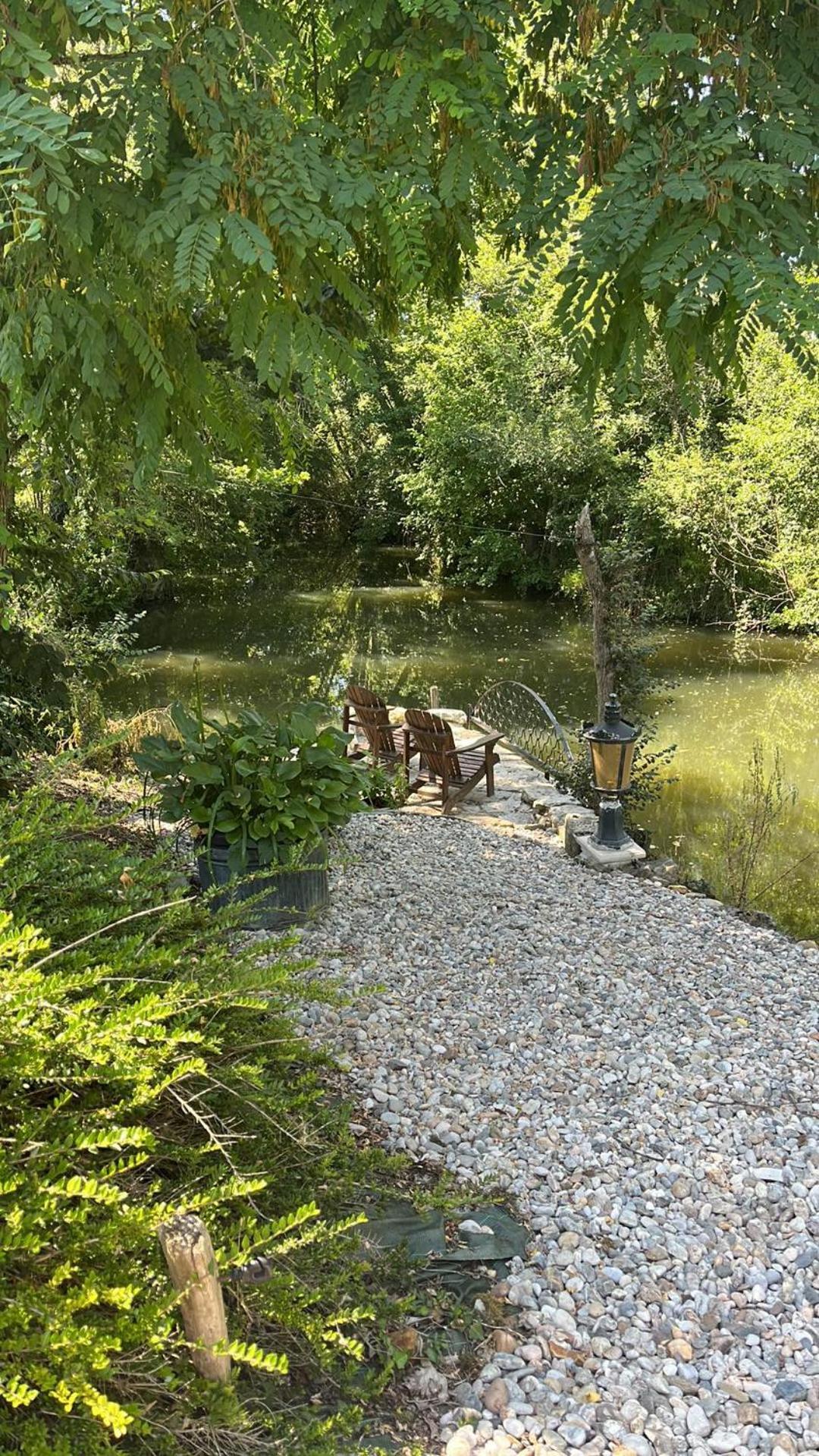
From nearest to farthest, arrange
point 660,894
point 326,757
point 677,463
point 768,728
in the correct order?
point 326,757
point 660,894
point 768,728
point 677,463

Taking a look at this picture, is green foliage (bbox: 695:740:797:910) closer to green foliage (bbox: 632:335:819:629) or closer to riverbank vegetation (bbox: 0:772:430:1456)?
riverbank vegetation (bbox: 0:772:430:1456)

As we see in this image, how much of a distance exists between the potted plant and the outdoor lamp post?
209cm

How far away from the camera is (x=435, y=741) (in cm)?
852

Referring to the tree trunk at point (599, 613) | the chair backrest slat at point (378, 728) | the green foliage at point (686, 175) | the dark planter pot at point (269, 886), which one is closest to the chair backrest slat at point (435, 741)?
the chair backrest slat at point (378, 728)

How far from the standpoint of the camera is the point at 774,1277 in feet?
8.69

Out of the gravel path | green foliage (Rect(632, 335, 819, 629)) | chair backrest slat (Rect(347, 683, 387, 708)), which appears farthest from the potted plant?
green foliage (Rect(632, 335, 819, 629))

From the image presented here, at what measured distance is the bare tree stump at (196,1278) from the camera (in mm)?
1657

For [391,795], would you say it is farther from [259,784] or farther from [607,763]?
[259,784]

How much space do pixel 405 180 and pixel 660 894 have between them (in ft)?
13.6

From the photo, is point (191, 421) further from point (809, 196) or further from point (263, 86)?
point (809, 196)

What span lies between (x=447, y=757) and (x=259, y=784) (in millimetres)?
4159

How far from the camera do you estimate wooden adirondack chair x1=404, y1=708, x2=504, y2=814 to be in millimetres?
8477

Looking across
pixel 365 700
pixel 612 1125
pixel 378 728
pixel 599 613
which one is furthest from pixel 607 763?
pixel 365 700

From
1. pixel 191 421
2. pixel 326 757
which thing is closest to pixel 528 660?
pixel 326 757
